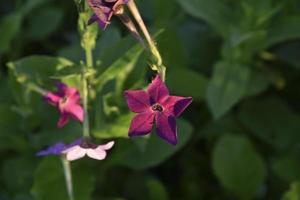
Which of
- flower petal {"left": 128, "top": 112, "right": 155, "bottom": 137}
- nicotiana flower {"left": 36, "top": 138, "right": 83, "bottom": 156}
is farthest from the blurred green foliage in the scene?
flower petal {"left": 128, "top": 112, "right": 155, "bottom": 137}

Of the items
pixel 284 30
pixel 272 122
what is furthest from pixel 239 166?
pixel 284 30

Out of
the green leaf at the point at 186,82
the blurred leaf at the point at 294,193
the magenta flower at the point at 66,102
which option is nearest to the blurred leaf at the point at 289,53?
the green leaf at the point at 186,82

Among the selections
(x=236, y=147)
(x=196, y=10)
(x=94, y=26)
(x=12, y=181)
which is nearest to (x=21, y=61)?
(x=94, y=26)

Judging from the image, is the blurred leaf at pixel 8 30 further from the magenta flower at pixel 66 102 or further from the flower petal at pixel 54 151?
the flower petal at pixel 54 151

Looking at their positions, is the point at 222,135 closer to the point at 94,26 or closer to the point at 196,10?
the point at 196,10

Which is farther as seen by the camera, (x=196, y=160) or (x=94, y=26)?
(x=196, y=160)
